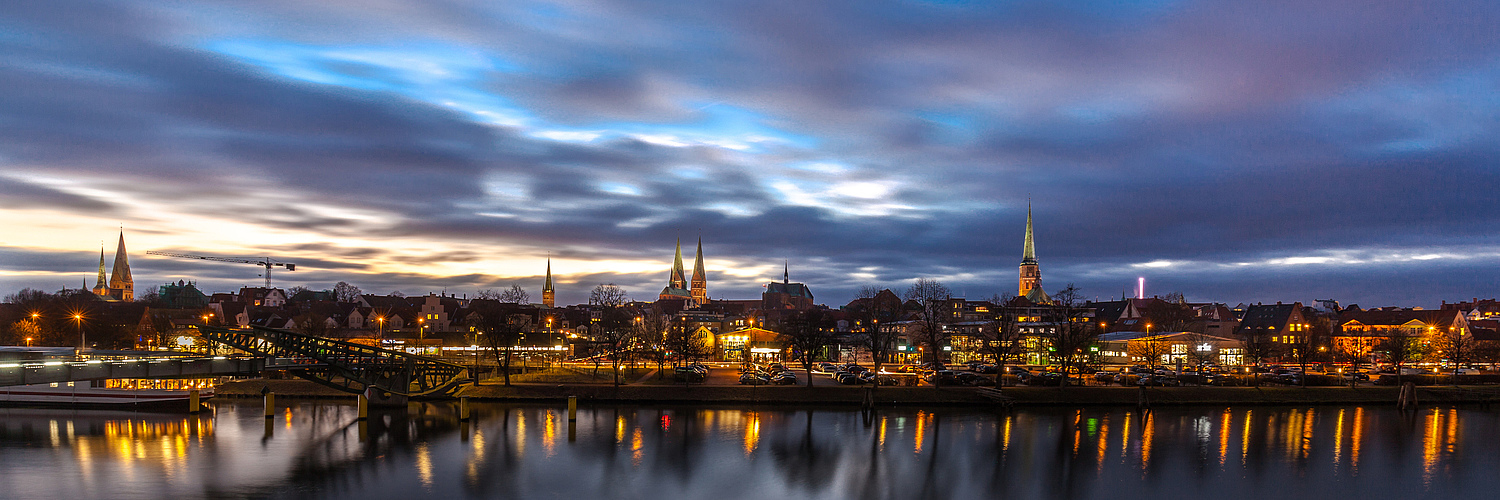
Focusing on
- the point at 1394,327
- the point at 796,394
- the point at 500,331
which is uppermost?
the point at 1394,327

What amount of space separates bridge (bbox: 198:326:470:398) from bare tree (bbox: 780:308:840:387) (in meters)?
22.5

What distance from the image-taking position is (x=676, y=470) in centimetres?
3372

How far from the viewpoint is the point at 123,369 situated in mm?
35406

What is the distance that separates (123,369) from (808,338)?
38527mm

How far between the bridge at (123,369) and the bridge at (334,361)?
2.36m

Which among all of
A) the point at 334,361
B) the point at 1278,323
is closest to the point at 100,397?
the point at 334,361

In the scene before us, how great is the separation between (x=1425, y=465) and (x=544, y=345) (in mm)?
66452

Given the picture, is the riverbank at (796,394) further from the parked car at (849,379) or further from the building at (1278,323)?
the building at (1278,323)

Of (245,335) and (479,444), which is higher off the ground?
(245,335)

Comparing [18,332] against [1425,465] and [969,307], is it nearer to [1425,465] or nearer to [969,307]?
[1425,465]

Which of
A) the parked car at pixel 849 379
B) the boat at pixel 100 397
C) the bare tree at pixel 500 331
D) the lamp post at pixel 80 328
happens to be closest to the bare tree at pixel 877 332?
the parked car at pixel 849 379

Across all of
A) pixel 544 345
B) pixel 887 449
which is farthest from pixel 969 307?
pixel 887 449

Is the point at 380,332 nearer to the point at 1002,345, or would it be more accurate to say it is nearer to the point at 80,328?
the point at 80,328

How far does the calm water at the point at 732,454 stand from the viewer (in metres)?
30.8
